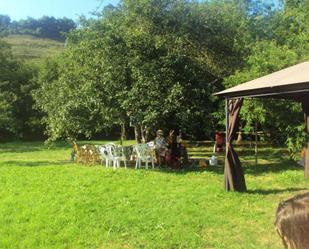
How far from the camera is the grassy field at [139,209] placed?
240 inches

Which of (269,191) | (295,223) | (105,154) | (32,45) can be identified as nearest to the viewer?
(295,223)

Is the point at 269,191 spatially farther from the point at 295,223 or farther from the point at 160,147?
the point at 295,223

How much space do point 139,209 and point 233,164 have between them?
2.74 metres

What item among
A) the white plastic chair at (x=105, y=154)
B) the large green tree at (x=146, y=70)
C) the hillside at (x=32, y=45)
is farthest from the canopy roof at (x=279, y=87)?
the hillside at (x=32, y=45)

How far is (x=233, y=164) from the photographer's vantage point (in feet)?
31.4

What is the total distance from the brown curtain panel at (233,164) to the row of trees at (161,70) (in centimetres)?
358

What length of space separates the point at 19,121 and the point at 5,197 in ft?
82.5

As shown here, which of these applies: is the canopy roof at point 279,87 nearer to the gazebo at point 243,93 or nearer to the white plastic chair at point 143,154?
the gazebo at point 243,93

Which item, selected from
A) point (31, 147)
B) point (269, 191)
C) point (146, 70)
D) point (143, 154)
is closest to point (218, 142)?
point (143, 154)

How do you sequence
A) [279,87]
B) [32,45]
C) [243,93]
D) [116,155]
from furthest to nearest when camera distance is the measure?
1. [32,45]
2. [116,155]
3. [243,93]
4. [279,87]

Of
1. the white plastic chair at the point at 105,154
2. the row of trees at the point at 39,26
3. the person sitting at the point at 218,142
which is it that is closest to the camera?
the white plastic chair at the point at 105,154

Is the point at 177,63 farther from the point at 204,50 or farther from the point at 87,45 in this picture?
the point at 87,45

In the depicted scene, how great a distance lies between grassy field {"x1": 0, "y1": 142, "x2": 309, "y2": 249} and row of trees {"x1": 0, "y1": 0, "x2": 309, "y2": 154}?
2.48 m

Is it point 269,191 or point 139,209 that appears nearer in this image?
point 139,209
